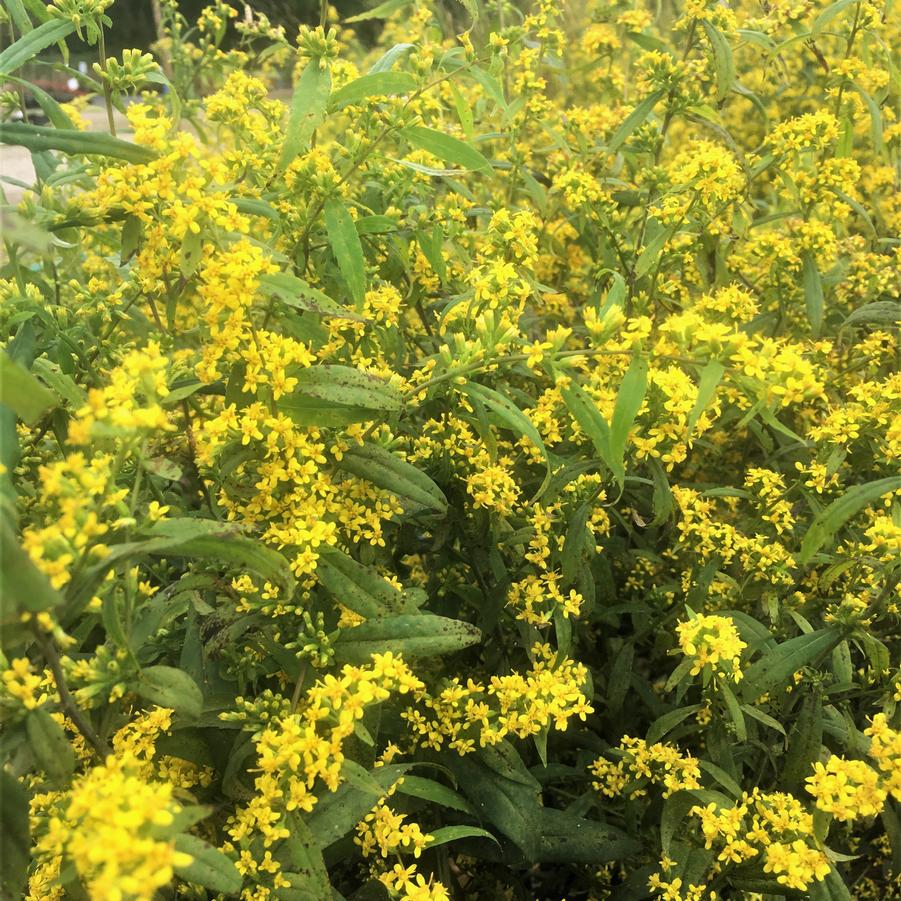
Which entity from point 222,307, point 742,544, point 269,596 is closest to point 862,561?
point 742,544

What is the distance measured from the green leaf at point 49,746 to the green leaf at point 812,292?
2.08 metres

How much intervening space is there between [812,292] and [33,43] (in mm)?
2018

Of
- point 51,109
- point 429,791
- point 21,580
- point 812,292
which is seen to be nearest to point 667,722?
point 429,791

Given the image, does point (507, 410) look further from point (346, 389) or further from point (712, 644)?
point (712, 644)

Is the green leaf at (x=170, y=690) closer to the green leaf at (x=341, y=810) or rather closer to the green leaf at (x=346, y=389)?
the green leaf at (x=341, y=810)

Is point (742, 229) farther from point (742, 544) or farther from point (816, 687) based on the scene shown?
point (816, 687)

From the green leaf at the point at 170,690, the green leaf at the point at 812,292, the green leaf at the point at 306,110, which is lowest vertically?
the green leaf at the point at 812,292

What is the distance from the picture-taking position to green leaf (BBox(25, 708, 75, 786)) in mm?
A: 1097

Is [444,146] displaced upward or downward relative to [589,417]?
upward

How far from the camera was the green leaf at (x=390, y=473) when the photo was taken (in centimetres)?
156

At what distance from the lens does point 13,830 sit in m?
1.13

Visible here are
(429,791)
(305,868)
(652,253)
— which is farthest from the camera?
(652,253)

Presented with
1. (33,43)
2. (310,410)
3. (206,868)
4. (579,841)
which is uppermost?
(33,43)

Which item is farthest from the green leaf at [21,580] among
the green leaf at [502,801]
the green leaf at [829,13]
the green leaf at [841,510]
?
the green leaf at [829,13]
